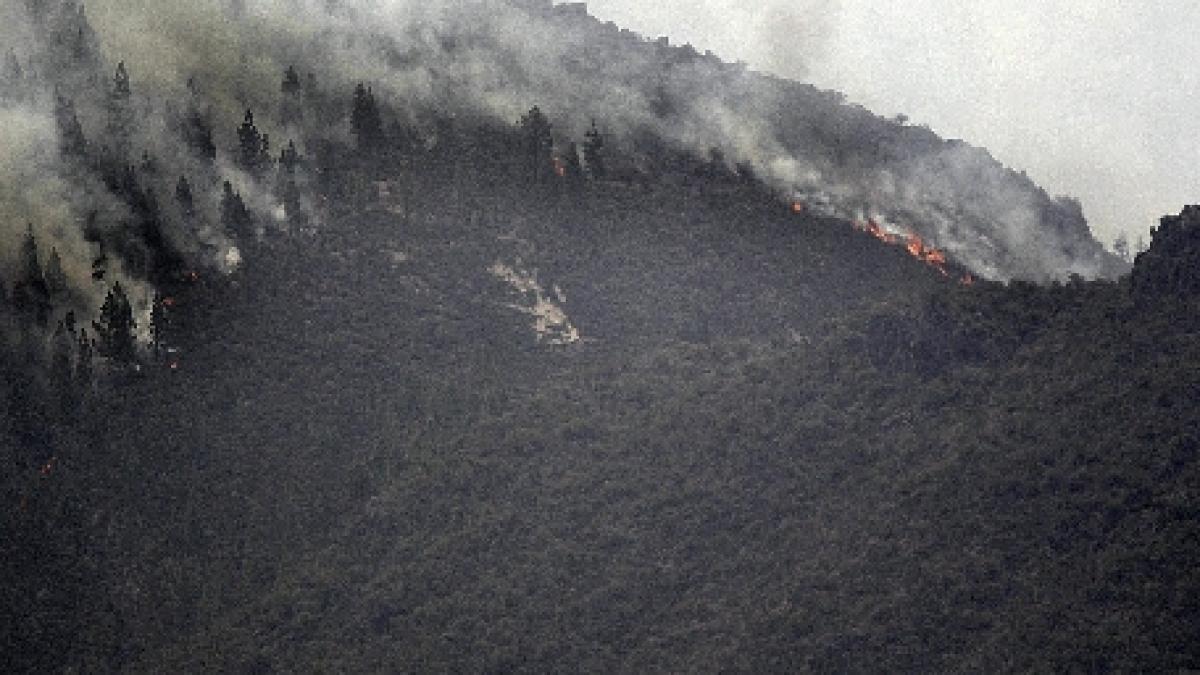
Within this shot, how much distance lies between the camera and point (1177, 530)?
198875 millimetres

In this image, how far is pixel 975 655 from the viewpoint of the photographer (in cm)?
19650

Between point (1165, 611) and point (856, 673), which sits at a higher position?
point (1165, 611)

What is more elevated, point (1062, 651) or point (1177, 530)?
point (1177, 530)

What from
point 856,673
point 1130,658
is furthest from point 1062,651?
point 856,673

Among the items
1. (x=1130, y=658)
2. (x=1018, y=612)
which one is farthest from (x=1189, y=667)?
(x=1018, y=612)

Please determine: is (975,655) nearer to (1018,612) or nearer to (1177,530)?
(1018,612)

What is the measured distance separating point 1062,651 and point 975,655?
8.22 meters

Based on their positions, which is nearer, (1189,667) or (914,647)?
(1189,667)

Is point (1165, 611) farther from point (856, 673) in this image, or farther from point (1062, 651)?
point (856, 673)

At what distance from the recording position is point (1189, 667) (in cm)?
18700

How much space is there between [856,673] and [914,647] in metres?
5.84

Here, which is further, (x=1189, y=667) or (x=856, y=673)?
(x=856, y=673)

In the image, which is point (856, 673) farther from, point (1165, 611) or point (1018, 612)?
point (1165, 611)

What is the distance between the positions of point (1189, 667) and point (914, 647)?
25281 mm
